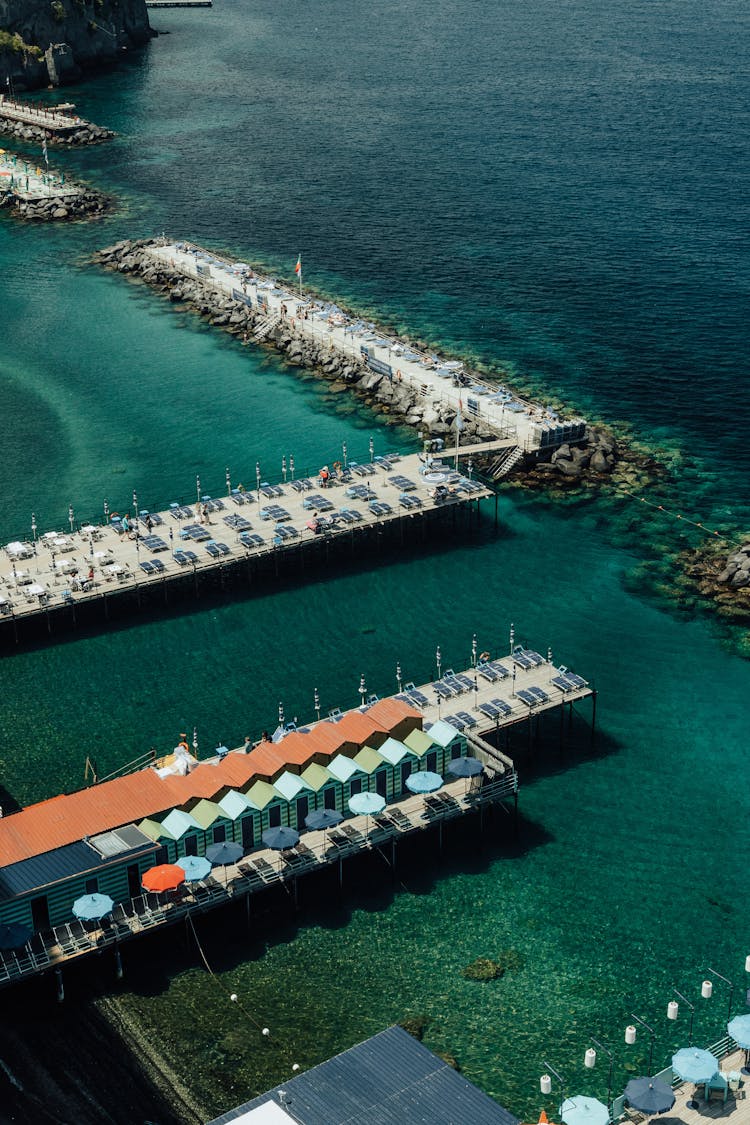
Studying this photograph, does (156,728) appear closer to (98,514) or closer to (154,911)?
(154,911)

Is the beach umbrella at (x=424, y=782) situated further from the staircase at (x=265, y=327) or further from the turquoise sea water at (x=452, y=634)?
the staircase at (x=265, y=327)

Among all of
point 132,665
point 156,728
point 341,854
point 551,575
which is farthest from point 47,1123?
point 551,575

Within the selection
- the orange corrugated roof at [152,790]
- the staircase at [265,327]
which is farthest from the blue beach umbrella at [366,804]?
the staircase at [265,327]

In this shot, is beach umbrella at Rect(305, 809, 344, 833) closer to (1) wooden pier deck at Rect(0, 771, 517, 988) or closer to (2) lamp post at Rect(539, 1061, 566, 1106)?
(1) wooden pier deck at Rect(0, 771, 517, 988)

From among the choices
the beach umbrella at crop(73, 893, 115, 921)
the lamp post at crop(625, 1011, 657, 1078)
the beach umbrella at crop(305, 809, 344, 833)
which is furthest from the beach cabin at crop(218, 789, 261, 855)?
the lamp post at crop(625, 1011, 657, 1078)

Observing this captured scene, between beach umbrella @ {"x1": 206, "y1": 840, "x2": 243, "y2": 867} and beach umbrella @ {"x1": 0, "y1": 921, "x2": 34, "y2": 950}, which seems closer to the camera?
beach umbrella @ {"x1": 0, "y1": 921, "x2": 34, "y2": 950}

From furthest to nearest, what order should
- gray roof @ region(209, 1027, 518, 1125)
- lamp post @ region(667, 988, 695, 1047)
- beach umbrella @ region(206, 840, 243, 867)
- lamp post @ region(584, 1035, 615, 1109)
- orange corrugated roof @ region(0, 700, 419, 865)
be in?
orange corrugated roof @ region(0, 700, 419, 865), beach umbrella @ region(206, 840, 243, 867), lamp post @ region(667, 988, 695, 1047), lamp post @ region(584, 1035, 615, 1109), gray roof @ region(209, 1027, 518, 1125)
